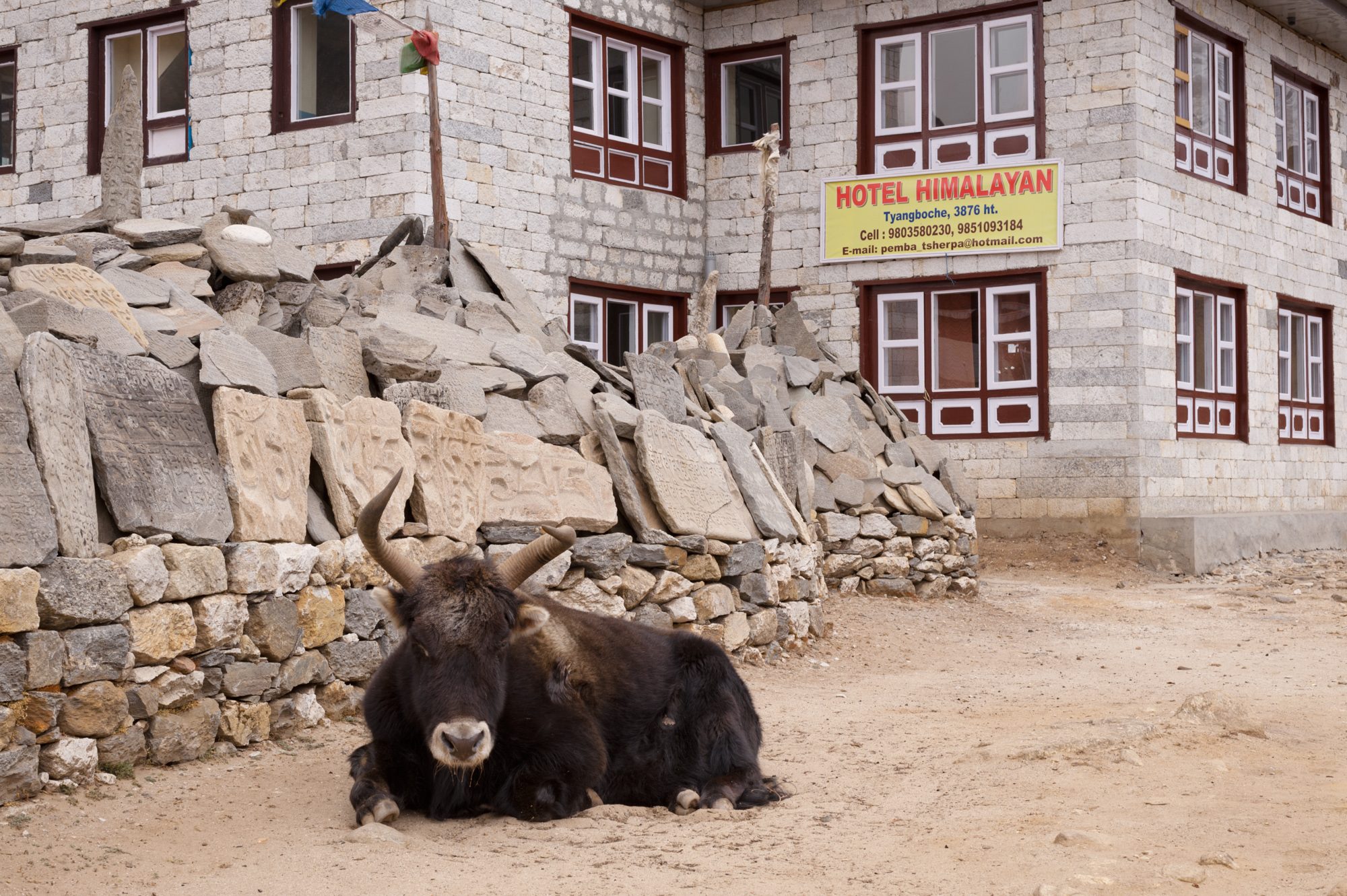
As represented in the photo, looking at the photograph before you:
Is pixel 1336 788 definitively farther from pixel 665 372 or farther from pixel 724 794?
pixel 665 372

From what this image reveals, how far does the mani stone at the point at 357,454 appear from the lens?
7438 millimetres

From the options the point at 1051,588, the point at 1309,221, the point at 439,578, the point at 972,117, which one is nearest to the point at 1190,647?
the point at 1051,588

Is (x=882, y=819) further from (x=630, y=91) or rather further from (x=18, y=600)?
(x=630, y=91)

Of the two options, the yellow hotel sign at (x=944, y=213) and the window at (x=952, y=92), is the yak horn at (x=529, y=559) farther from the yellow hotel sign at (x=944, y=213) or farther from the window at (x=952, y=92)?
the window at (x=952, y=92)

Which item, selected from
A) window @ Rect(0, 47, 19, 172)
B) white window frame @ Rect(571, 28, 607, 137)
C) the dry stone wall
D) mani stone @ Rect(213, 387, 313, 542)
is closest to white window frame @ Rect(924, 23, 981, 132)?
white window frame @ Rect(571, 28, 607, 137)

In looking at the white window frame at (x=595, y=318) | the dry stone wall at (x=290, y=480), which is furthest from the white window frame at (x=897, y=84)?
the dry stone wall at (x=290, y=480)

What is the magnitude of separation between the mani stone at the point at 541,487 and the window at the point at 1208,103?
1158 cm

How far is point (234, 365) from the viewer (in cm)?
724

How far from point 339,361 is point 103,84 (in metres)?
11.2

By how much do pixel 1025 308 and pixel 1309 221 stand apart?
5.85 metres

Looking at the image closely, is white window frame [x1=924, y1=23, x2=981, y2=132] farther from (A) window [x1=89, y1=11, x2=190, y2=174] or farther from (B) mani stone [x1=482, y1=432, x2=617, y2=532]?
(B) mani stone [x1=482, y1=432, x2=617, y2=532]

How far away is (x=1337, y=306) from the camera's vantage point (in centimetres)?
2133

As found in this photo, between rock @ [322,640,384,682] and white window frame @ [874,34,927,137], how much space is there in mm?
12613

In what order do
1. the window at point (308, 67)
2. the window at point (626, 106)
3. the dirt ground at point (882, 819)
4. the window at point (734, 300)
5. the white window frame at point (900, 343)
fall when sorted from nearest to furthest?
the dirt ground at point (882, 819)
the window at point (308, 67)
the window at point (626, 106)
the white window frame at point (900, 343)
the window at point (734, 300)
